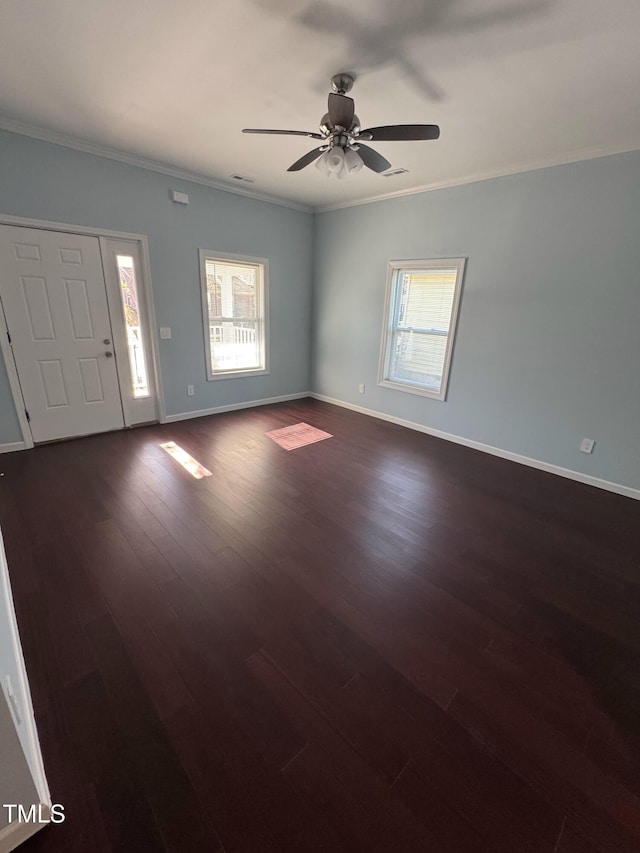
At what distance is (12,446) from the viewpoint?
134 inches

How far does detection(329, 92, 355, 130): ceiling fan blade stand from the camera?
74.5 inches

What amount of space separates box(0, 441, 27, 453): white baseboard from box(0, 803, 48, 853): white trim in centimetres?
341

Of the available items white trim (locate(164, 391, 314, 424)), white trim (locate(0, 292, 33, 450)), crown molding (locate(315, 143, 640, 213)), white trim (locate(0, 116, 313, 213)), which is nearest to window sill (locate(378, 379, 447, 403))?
white trim (locate(164, 391, 314, 424))

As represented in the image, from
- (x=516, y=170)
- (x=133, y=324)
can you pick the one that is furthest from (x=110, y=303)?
(x=516, y=170)

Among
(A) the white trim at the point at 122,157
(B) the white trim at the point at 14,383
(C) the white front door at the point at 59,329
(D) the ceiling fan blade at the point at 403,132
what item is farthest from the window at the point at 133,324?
(D) the ceiling fan blade at the point at 403,132

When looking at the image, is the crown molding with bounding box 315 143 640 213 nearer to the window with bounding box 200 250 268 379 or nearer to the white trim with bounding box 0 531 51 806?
the window with bounding box 200 250 268 379

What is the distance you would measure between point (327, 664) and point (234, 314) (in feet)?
14.2

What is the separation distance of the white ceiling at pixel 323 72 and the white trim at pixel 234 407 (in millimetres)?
2820

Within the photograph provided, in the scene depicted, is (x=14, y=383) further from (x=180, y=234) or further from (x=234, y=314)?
(x=234, y=314)

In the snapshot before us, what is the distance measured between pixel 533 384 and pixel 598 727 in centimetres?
286

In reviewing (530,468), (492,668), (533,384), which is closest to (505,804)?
(492,668)

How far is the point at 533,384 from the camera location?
3469 mm

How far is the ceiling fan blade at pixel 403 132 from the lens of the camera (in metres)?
1.95

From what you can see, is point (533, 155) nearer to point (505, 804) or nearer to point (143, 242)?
point (143, 242)
